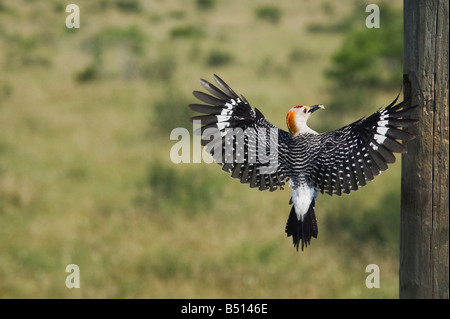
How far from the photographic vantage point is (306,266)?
807 centimetres

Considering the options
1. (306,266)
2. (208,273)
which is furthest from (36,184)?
(306,266)

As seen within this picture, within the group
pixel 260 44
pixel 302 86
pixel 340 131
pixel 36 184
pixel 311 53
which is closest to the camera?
pixel 340 131

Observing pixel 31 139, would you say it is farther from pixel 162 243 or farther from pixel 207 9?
pixel 207 9

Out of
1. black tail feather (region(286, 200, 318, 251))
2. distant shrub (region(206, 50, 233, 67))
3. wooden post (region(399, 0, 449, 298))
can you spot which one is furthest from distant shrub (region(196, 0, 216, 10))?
black tail feather (region(286, 200, 318, 251))

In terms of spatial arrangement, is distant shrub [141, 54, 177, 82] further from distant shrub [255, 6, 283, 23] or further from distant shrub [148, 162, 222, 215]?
distant shrub [255, 6, 283, 23]

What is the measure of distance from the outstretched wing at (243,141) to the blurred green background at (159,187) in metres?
6.12

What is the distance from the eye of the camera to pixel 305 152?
1.58 meters

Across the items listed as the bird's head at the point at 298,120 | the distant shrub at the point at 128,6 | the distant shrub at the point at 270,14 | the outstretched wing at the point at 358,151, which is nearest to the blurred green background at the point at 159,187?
the outstretched wing at the point at 358,151

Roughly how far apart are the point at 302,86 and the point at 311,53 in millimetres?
5053

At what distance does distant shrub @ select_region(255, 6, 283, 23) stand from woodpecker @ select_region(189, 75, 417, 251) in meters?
32.4

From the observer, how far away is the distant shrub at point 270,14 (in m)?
33.4

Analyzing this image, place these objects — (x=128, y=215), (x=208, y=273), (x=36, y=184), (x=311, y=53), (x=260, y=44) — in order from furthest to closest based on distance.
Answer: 1. (x=260, y=44)
2. (x=311, y=53)
3. (x=36, y=184)
4. (x=128, y=215)
5. (x=208, y=273)

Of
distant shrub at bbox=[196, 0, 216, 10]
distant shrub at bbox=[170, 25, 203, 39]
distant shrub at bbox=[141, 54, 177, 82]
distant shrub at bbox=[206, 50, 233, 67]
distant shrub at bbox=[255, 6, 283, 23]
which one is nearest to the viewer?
distant shrub at bbox=[141, 54, 177, 82]

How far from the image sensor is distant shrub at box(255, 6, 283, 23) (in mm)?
33438
